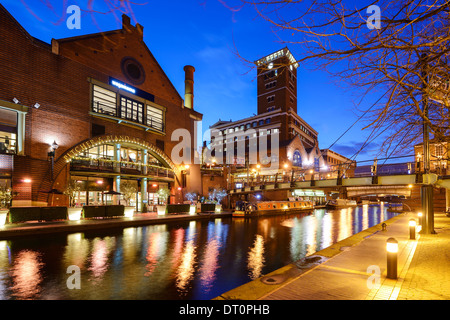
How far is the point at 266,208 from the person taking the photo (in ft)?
108

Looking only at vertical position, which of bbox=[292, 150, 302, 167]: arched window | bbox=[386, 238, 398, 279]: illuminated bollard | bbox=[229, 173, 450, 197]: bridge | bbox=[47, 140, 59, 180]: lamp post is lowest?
bbox=[386, 238, 398, 279]: illuminated bollard

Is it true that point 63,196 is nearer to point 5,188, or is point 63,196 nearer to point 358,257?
point 5,188

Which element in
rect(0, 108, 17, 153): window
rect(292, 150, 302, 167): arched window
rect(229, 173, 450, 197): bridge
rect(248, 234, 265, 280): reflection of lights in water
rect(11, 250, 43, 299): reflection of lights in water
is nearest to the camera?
rect(11, 250, 43, 299): reflection of lights in water

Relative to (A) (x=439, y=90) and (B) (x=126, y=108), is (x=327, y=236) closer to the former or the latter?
(A) (x=439, y=90)

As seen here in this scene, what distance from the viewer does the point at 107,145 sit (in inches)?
1109

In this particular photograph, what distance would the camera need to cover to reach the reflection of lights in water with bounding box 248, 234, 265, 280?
8273mm

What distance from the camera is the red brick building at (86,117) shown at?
805 inches

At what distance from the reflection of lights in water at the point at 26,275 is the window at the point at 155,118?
77.7ft

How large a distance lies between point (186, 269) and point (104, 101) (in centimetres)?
2421

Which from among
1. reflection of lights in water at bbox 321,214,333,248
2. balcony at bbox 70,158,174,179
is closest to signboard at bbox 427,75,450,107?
reflection of lights in water at bbox 321,214,333,248

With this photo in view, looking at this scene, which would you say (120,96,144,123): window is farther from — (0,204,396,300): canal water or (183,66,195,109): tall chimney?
(0,204,396,300): canal water

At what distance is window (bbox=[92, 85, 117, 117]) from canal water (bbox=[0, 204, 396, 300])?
15899 mm

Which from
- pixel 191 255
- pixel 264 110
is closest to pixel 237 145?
pixel 264 110

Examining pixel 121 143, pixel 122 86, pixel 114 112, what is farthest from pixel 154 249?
pixel 122 86
